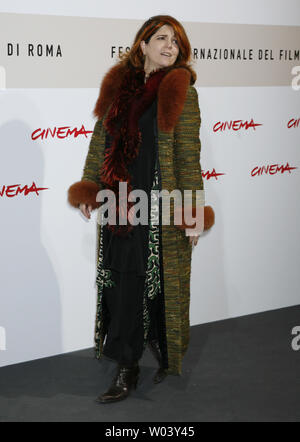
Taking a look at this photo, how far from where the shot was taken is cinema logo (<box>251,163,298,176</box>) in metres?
3.72

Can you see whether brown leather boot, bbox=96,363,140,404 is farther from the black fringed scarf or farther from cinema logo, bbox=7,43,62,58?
cinema logo, bbox=7,43,62,58

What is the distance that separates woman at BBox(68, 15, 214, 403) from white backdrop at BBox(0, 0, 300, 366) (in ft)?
1.11

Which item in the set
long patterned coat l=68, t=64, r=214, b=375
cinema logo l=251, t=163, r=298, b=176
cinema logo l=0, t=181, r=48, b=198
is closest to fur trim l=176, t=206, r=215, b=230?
long patterned coat l=68, t=64, r=214, b=375

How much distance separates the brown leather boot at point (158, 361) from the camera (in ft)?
9.52

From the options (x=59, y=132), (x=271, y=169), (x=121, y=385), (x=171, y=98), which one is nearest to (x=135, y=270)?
(x=121, y=385)

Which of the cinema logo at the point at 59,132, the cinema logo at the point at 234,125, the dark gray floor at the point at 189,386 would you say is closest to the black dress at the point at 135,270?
the dark gray floor at the point at 189,386

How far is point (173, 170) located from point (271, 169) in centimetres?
129

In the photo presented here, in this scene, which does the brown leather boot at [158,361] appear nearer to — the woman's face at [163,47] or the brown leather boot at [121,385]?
the brown leather boot at [121,385]

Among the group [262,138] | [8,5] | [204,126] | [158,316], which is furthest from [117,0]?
[158,316]

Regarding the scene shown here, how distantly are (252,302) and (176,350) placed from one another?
3.85ft

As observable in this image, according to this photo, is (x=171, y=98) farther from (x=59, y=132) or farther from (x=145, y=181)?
(x=59, y=132)

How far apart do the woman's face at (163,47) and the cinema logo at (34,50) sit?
0.55m

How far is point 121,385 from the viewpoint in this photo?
272 centimetres
